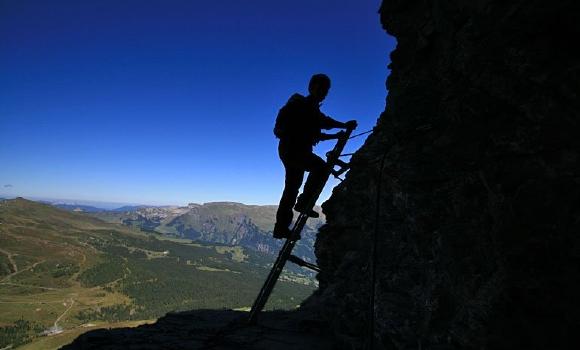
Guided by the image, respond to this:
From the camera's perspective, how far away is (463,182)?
6543 millimetres

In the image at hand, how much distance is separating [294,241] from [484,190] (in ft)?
16.2

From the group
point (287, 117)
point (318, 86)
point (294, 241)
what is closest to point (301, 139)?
point (287, 117)

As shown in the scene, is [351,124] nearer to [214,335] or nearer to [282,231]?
[282,231]

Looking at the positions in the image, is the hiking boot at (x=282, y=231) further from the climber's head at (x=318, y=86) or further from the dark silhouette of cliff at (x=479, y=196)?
the climber's head at (x=318, y=86)

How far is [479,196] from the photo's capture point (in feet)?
20.1

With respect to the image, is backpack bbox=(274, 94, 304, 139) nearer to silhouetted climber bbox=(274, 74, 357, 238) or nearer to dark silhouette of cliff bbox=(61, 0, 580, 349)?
silhouetted climber bbox=(274, 74, 357, 238)

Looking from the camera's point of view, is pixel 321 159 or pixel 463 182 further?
pixel 321 159

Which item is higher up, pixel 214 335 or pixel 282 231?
pixel 282 231

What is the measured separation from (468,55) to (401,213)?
11.8 feet

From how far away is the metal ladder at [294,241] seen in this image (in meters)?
9.61

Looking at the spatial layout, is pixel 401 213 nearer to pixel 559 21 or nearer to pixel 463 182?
pixel 463 182

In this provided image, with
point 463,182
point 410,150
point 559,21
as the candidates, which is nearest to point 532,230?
point 463,182

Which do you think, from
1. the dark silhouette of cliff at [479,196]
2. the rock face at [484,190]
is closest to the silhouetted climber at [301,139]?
the dark silhouette of cliff at [479,196]

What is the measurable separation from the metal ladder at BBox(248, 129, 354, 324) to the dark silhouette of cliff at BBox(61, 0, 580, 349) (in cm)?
82
